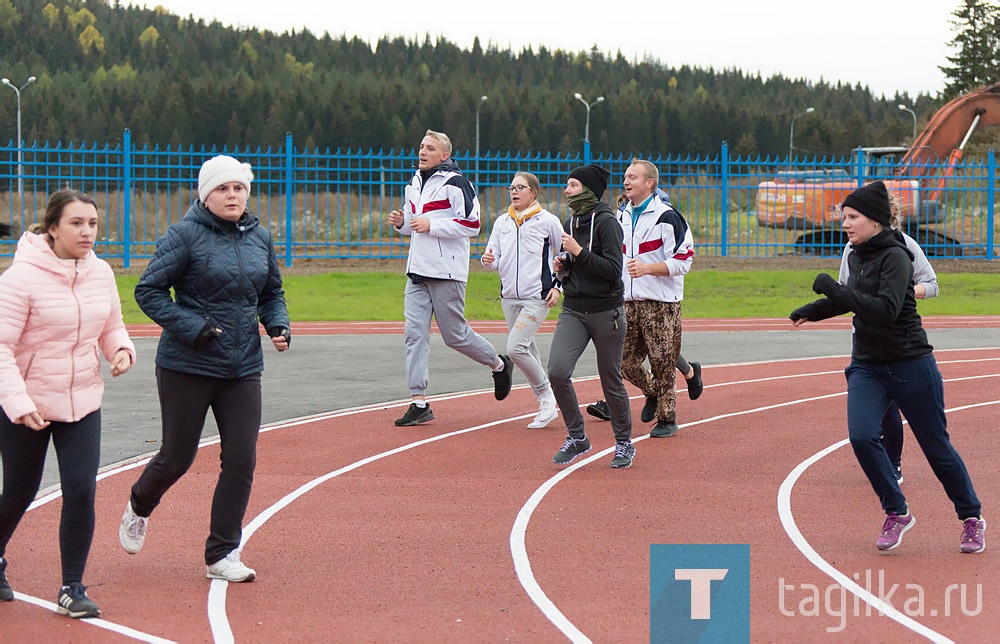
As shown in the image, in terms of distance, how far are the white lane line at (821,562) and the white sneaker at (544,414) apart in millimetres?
2086

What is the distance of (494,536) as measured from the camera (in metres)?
6.73

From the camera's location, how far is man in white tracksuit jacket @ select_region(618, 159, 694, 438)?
9.37m

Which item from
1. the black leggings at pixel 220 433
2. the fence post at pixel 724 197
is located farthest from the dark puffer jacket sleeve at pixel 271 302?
the fence post at pixel 724 197

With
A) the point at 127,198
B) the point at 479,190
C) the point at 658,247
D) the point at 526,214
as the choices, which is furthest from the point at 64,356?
the point at 479,190

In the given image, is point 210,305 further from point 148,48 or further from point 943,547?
point 148,48

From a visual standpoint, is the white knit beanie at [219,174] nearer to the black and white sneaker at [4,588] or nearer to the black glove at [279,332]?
the black glove at [279,332]

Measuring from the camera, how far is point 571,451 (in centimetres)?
867

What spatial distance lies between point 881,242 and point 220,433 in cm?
323

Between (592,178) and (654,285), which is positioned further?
(654,285)

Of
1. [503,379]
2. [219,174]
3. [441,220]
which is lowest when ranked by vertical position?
[503,379]

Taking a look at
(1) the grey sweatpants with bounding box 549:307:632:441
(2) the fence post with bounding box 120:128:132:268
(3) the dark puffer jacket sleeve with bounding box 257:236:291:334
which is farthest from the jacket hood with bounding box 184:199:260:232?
(2) the fence post with bounding box 120:128:132:268

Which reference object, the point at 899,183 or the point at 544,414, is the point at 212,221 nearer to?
the point at 544,414

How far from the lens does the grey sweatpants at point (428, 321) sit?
394 inches

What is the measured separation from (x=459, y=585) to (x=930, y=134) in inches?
1201
